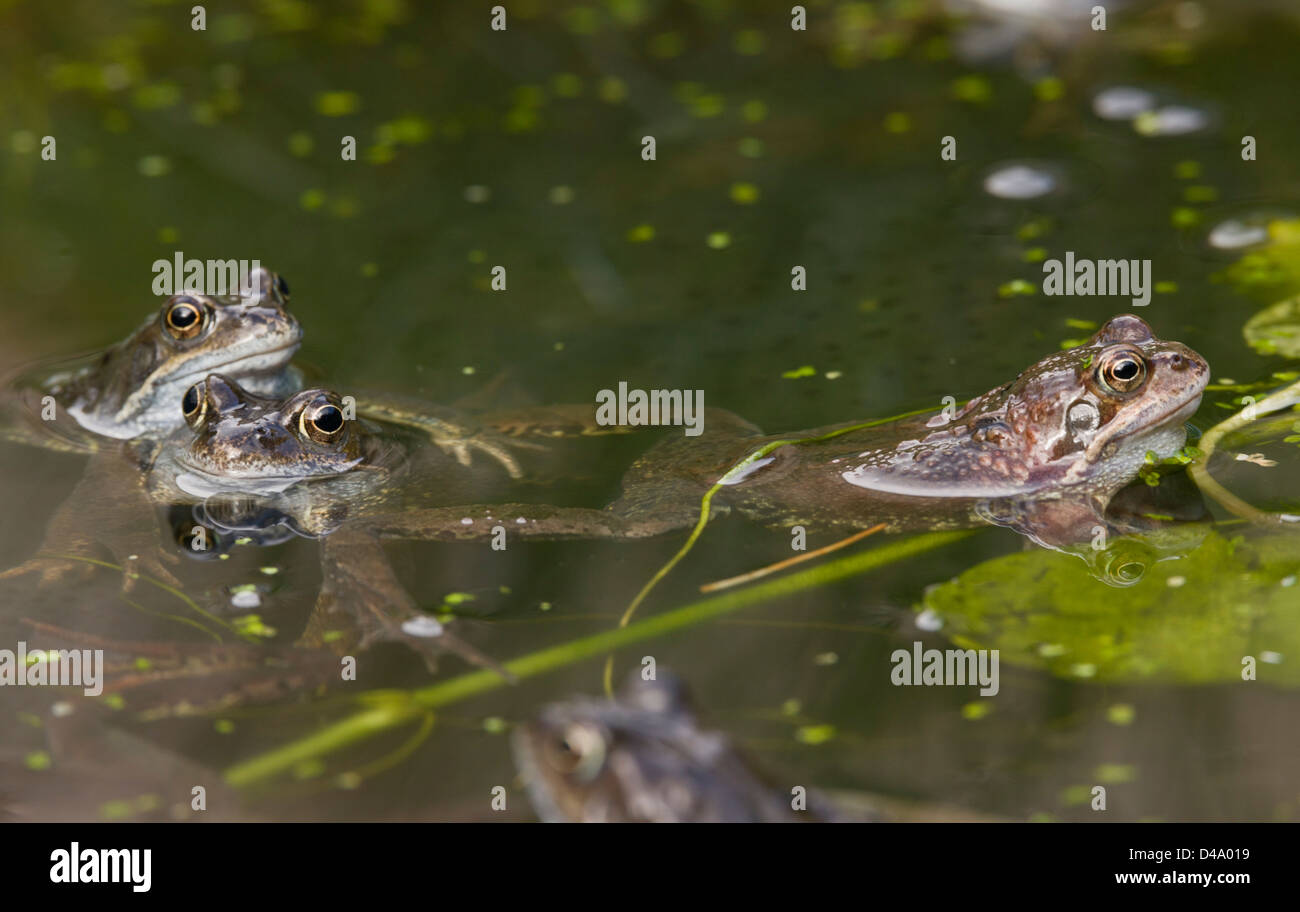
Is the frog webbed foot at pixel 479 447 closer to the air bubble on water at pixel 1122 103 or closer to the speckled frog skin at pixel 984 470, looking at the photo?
the speckled frog skin at pixel 984 470

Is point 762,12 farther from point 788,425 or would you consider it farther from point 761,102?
point 788,425

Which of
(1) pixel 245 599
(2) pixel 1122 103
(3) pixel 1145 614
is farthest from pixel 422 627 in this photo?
(2) pixel 1122 103

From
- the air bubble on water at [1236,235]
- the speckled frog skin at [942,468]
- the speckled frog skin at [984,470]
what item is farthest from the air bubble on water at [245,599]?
the air bubble on water at [1236,235]

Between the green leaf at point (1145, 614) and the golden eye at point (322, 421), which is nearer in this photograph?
the green leaf at point (1145, 614)

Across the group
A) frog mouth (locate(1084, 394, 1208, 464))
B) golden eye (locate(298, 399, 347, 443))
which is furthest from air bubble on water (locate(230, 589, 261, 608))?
frog mouth (locate(1084, 394, 1208, 464))

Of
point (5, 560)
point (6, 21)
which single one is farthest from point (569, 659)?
point (6, 21)

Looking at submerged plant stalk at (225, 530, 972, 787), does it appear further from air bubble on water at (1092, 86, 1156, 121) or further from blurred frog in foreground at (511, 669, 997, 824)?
air bubble on water at (1092, 86, 1156, 121)
